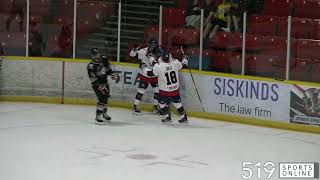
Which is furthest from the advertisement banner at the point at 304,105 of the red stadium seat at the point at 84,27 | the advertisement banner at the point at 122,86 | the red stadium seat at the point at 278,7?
the red stadium seat at the point at 84,27

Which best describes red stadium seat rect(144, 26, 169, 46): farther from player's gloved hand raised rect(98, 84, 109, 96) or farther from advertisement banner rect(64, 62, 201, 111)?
player's gloved hand raised rect(98, 84, 109, 96)

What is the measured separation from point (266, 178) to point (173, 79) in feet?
12.2

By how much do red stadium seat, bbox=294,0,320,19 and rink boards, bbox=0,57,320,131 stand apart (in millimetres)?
2252

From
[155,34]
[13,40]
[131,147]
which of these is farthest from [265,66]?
[13,40]

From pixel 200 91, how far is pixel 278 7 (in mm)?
2551

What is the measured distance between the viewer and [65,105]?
47.3 feet

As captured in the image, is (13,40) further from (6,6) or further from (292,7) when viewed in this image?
(292,7)

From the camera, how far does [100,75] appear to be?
12.0 m

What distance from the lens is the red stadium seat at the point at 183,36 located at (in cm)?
1357

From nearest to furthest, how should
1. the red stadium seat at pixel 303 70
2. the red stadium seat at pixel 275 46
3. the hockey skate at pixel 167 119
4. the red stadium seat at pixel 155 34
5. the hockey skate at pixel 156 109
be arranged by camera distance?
the red stadium seat at pixel 303 70 → the hockey skate at pixel 167 119 → the red stadium seat at pixel 275 46 → the hockey skate at pixel 156 109 → the red stadium seat at pixel 155 34

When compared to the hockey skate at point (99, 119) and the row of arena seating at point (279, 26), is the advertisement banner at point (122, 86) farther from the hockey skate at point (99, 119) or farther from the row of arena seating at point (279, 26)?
the hockey skate at point (99, 119)

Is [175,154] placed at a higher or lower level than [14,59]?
lower

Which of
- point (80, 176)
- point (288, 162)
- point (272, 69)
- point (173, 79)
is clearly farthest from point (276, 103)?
point (80, 176)

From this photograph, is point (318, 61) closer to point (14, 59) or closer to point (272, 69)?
point (272, 69)
